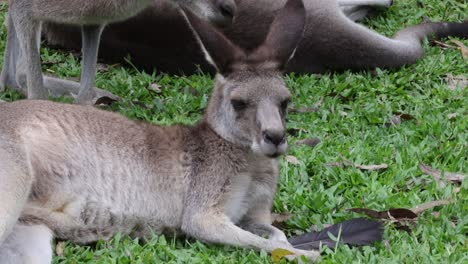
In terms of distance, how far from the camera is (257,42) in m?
8.22

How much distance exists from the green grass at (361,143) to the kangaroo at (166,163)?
0.12 meters

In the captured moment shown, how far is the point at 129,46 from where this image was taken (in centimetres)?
839

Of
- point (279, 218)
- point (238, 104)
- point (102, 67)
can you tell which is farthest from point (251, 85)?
point (102, 67)

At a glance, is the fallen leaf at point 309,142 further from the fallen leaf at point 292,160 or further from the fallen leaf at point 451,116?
the fallen leaf at point 451,116

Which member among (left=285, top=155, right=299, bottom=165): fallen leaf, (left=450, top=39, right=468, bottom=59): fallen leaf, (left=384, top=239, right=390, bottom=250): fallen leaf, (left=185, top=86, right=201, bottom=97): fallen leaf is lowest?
(left=185, top=86, right=201, bottom=97): fallen leaf

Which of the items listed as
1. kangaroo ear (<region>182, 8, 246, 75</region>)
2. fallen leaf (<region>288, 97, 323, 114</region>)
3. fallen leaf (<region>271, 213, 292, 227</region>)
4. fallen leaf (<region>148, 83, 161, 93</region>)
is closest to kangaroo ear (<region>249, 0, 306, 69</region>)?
kangaroo ear (<region>182, 8, 246, 75</region>)

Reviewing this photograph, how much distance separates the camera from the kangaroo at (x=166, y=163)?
4.84 metres

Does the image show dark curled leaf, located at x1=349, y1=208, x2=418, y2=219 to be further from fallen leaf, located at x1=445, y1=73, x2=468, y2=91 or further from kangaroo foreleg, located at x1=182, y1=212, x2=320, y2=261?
fallen leaf, located at x1=445, y1=73, x2=468, y2=91

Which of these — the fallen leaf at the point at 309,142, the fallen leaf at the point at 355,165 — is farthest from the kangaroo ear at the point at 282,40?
the fallen leaf at the point at 309,142

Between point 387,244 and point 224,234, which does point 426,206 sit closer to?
point 387,244

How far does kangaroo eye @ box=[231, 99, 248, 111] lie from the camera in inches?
204

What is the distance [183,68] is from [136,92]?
654 millimetres

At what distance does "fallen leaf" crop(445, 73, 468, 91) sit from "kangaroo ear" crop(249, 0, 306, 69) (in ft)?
8.93

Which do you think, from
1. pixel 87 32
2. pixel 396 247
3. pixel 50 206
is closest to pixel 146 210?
pixel 50 206
